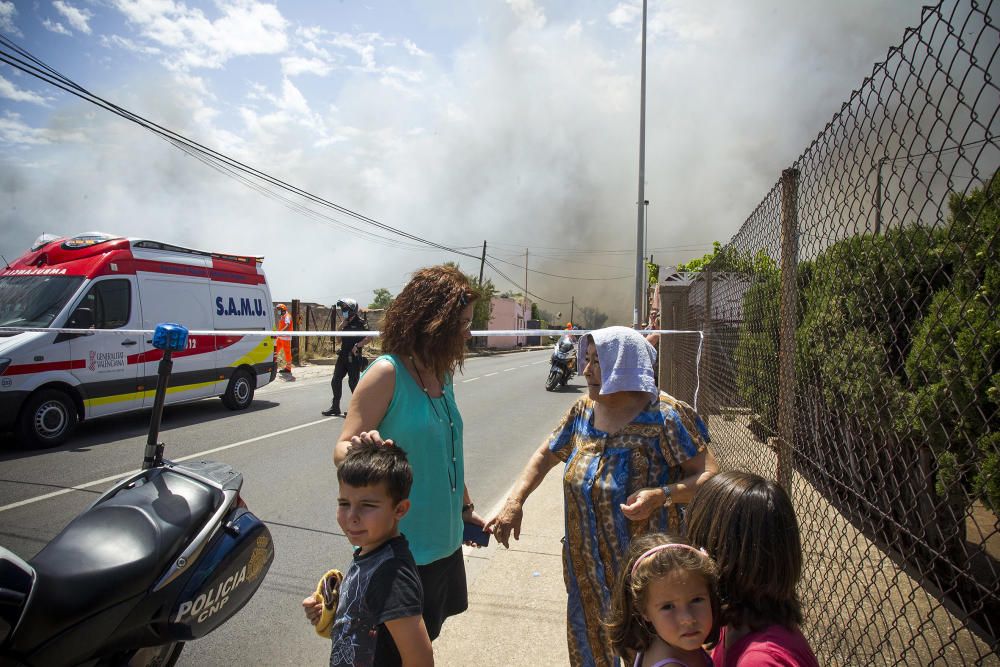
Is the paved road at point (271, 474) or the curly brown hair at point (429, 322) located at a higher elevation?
the curly brown hair at point (429, 322)

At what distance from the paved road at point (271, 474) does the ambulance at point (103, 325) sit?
1.48ft

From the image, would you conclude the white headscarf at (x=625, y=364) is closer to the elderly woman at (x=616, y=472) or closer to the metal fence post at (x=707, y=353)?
the elderly woman at (x=616, y=472)

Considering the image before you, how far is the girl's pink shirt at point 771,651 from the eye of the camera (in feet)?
4.17

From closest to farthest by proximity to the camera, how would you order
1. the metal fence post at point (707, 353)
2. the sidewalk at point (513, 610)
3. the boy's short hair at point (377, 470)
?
the boy's short hair at point (377, 470), the sidewalk at point (513, 610), the metal fence post at point (707, 353)

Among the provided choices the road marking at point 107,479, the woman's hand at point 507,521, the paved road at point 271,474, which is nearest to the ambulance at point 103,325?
the paved road at point 271,474

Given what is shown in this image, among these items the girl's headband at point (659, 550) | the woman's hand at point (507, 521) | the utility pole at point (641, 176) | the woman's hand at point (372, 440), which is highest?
the utility pole at point (641, 176)

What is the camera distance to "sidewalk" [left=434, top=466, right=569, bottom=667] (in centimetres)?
307

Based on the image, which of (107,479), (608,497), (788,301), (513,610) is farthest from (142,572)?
(107,479)

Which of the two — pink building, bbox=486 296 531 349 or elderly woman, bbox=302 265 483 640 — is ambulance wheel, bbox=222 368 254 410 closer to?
elderly woman, bbox=302 265 483 640

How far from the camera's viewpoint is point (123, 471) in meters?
6.50

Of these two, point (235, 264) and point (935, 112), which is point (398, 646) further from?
point (235, 264)

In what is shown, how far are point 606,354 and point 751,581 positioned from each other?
1013 millimetres

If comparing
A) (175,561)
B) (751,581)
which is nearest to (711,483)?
(751,581)

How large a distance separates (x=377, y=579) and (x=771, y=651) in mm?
983
